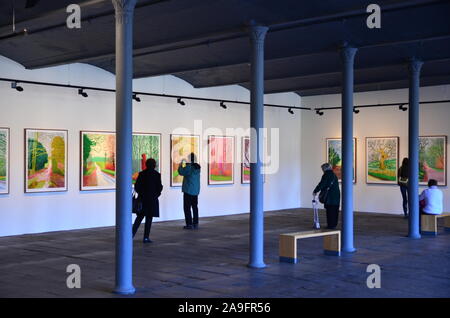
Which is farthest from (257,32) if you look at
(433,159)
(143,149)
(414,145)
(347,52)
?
(433,159)

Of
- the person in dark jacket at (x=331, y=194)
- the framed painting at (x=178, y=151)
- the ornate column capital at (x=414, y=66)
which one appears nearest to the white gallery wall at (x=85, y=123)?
the framed painting at (x=178, y=151)

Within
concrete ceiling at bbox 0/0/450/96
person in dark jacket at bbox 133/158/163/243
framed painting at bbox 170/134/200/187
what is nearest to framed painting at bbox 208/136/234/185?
framed painting at bbox 170/134/200/187

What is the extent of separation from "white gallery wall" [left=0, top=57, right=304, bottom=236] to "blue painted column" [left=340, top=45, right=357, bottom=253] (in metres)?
5.91

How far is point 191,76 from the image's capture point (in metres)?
16.1

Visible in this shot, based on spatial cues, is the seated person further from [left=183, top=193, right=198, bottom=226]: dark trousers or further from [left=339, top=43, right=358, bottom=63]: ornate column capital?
[left=183, top=193, right=198, bottom=226]: dark trousers

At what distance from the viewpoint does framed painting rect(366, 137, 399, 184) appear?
1777cm

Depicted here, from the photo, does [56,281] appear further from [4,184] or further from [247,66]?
[247,66]

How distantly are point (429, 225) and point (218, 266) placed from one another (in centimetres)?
596

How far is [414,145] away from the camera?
492 inches

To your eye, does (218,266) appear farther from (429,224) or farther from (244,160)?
(244,160)

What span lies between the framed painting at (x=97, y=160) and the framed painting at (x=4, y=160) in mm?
1797

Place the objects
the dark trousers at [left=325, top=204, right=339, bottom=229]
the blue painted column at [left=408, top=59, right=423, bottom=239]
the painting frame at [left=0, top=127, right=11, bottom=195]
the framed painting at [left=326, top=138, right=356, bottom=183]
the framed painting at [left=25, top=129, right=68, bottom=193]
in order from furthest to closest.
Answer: the framed painting at [left=326, top=138, right=356, bottom=183] → the dark trousers at [left=325, top=204, right=339, bottom=229] → the framed painting at [left=25, top=129, right=68, bottom=193] → the painting frame at [left=0, top=127, right=11, bottom=195] → the blue painted column at [left=408, top=59, right=423, bottom=239]
